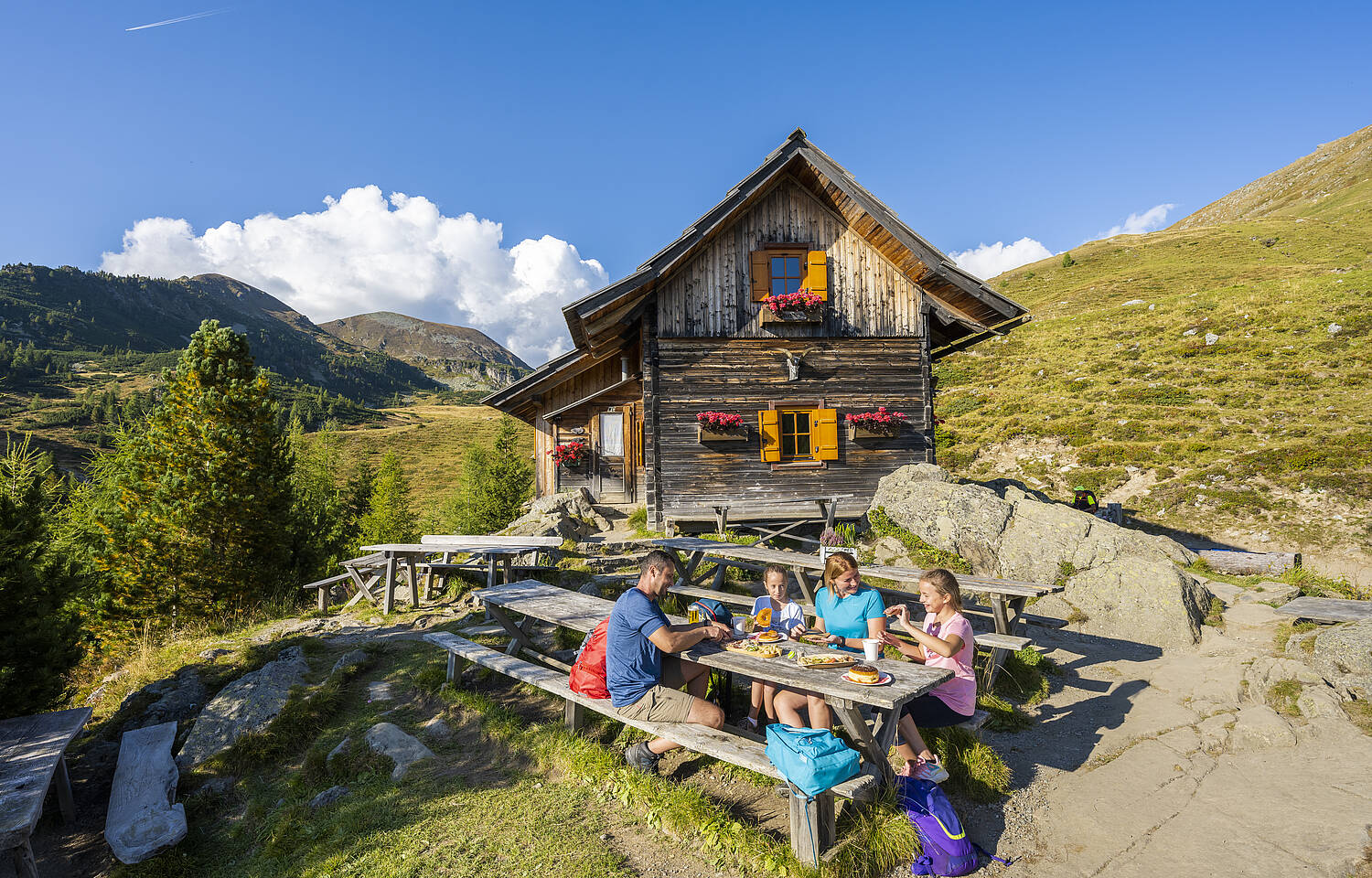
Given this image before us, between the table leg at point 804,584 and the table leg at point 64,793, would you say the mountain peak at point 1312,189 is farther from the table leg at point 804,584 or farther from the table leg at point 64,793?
the table leg at point 64,793

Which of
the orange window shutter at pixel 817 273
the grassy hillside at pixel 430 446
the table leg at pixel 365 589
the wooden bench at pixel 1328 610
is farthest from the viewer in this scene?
the grassy hillside at pixel 430 446

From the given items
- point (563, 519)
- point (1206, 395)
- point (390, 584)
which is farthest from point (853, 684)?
point (1206, 395)

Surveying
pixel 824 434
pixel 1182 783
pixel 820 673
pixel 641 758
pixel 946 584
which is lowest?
pixel 1182 783

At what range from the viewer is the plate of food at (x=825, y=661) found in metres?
4.47

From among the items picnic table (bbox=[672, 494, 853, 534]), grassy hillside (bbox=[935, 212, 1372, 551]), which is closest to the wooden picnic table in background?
picnic table (bbox=[672, 494, 853, 534])

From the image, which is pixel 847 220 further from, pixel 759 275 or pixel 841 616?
pixel 841 616

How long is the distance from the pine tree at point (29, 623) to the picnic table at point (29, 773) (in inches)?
38.8

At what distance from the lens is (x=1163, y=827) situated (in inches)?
170

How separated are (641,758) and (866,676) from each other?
6.75ft

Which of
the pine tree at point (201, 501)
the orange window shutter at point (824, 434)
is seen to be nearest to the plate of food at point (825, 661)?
the orange window shutter at point (824, 434)

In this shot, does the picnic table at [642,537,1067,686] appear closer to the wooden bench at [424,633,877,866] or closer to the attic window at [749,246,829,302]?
the wooden bench at [424,633,877,866]

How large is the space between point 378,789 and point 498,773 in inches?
37.9

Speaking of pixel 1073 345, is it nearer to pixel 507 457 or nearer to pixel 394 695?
pixel 507 457

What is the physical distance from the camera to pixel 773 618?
20.0 ft
